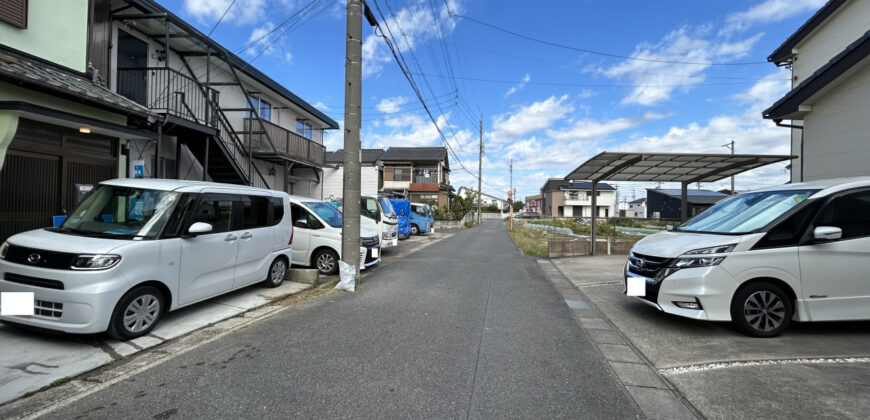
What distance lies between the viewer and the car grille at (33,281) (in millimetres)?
3504

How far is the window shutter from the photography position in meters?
5.74

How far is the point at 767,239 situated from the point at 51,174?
9.93m

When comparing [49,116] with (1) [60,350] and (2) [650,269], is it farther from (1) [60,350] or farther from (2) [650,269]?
(2) [650,269]

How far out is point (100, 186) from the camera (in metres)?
4.61

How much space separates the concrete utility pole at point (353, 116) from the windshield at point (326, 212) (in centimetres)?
130

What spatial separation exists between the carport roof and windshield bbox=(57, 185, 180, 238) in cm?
849

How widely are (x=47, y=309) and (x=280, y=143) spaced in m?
10.1

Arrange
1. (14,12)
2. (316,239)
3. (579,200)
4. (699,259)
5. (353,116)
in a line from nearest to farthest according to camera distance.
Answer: (699,259) < (14,12) < (353,116) < (316,239) < (579,200)

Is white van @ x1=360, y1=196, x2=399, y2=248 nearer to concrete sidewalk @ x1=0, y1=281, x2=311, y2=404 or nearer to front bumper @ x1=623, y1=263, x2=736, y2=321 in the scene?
concrete sidewalk @ x1=0, y1=281, x2=311, y2=404

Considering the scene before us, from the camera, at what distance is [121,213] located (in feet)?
14.1

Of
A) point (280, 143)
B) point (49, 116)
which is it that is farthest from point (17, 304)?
point (280, 143)

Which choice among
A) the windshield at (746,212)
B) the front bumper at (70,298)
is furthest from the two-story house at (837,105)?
the front bumper at (70,298)

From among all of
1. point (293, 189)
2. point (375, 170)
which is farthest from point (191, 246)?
point (375, 170)

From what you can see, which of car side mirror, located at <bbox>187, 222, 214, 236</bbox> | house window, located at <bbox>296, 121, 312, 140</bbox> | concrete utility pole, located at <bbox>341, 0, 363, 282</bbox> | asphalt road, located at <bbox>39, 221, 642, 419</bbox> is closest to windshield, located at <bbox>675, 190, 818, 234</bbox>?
asphalt road, located at <bbox>39, 221, 642, 419</bbox>
